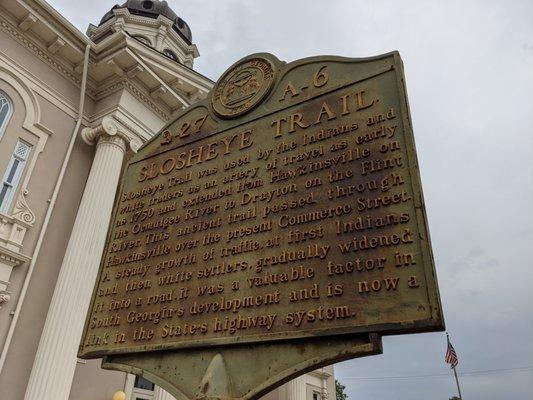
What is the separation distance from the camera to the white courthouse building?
831 centimetres

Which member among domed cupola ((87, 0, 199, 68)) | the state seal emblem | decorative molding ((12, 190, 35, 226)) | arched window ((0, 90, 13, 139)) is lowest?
the state seal emblem

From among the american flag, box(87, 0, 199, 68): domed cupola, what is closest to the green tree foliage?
the american flag

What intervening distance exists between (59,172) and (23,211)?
1.45 m

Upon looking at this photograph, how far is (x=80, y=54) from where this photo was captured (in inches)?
432

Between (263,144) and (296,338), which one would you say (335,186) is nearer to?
(263,144)

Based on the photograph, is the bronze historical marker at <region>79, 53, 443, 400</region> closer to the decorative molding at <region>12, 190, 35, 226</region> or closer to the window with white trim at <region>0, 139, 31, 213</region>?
the decorative molding at <region>12, 190, 35, 226</region>

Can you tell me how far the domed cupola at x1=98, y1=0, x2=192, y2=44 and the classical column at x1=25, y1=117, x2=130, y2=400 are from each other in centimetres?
1634

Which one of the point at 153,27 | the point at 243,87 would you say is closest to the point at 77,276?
the point at 243,87

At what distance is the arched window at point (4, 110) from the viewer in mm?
9344

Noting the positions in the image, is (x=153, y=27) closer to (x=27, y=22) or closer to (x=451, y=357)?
(x=27, y=22)

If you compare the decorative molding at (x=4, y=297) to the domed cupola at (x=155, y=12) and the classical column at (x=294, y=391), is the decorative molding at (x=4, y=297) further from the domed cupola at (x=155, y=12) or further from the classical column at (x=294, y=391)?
the domed cupola at (x=155, y=12)

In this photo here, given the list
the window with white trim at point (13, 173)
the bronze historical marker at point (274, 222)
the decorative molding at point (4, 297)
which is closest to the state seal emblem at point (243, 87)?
the bronze historical marker at point (274, 222)

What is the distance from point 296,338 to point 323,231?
78 centimetres

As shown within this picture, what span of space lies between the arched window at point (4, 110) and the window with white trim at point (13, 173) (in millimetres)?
484
